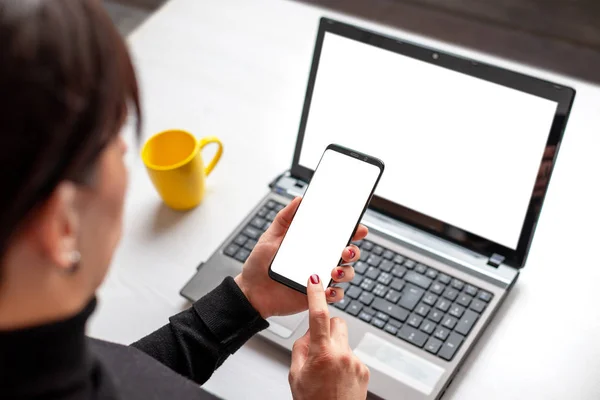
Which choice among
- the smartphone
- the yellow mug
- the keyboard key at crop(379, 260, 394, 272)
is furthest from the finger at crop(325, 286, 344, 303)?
the yellow mug

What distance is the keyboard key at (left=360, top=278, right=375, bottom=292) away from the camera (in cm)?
80

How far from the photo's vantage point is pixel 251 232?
0.88 m

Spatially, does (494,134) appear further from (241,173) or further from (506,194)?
(241,173)

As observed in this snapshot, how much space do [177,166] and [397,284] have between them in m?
0.33

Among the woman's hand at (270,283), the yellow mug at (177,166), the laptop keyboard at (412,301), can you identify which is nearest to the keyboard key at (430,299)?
the laptop keyboard at (412,301)

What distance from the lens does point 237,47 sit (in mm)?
1196

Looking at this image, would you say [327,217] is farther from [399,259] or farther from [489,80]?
[489,80]

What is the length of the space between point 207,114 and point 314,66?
27cm

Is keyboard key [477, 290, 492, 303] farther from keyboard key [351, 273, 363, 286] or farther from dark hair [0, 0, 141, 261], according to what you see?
dark hair [0, 0, 141, 261]

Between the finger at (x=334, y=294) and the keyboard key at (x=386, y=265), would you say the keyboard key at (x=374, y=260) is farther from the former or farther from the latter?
the finger at (x=334, y=294)

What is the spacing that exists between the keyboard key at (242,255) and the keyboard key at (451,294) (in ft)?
0.84

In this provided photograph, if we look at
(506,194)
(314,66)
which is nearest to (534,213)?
(506,194)

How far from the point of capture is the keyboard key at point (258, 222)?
89cm

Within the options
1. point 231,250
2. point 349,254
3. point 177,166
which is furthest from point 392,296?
point 177,166
